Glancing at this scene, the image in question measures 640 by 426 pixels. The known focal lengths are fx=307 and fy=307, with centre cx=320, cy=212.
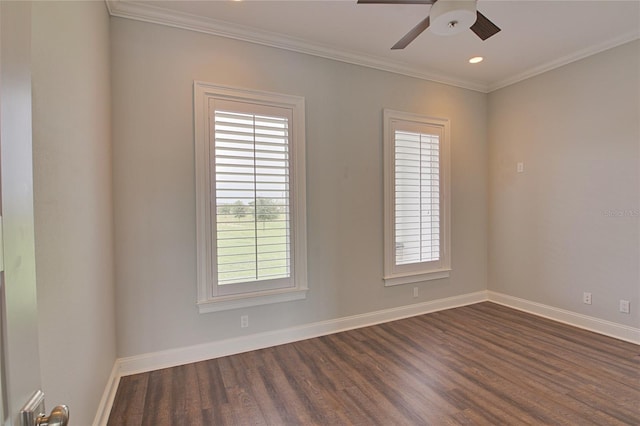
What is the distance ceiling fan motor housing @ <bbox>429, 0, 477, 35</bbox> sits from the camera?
6.70 ft

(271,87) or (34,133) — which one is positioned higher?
(271,87)

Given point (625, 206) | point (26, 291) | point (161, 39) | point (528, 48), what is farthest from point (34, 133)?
point (625, 206)

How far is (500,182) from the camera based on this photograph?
415cm

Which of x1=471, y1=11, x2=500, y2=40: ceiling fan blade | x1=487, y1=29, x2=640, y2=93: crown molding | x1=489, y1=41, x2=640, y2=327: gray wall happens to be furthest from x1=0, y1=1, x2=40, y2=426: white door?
x1=487, y1=29, x2=640, y2=93: crown molding

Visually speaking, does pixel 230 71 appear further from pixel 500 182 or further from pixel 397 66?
pixel 500 182

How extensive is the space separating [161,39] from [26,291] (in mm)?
2688

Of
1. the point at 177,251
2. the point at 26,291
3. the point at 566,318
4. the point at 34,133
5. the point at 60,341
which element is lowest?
the point at 566,318

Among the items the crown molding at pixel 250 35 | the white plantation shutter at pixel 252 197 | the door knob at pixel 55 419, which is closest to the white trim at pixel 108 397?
the white plantation shutter at pixel 252 197

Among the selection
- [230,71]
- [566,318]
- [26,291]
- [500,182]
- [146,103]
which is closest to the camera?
[26,291]

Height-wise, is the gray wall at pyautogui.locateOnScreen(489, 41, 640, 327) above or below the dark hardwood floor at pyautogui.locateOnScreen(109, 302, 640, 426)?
above

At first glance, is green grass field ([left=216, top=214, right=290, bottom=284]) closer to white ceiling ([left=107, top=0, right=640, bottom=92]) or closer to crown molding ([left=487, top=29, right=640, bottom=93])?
white ceiling ([left=107, top=0, right=640, bottom=92])

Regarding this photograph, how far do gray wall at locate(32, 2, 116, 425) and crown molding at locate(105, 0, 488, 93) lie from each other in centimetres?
29

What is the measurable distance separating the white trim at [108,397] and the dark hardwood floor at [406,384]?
48 mm

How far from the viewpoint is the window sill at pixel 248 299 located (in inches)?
107
